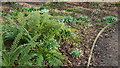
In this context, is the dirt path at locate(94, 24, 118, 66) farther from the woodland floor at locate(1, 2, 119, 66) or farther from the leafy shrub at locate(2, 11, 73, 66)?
the leafy shrub at locate(2, 11, 73, 66)

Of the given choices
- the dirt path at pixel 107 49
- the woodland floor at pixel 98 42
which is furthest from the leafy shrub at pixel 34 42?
the dirt path at pixel 107 49

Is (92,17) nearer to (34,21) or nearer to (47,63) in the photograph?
(34,21)

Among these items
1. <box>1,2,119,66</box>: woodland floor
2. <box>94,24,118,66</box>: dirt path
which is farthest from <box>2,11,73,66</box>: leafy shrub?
<box>94,24,118,66</box>: dirt path

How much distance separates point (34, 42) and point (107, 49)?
2.18 meters

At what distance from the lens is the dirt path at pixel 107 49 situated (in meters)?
4.86

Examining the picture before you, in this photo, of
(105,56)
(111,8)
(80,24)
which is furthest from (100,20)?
(105,56)

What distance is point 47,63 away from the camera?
14.5 ft

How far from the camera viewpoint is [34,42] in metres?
4.50

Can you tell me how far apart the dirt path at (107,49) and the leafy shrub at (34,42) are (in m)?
0.97

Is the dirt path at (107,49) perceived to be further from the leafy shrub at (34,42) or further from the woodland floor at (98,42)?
the leafy shrub at (34,42)

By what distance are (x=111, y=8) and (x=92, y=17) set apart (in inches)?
75.8

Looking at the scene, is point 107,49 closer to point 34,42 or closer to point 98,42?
point 98,42

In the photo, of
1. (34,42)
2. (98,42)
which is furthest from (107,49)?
(34,42)

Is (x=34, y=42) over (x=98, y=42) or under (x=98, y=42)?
over
